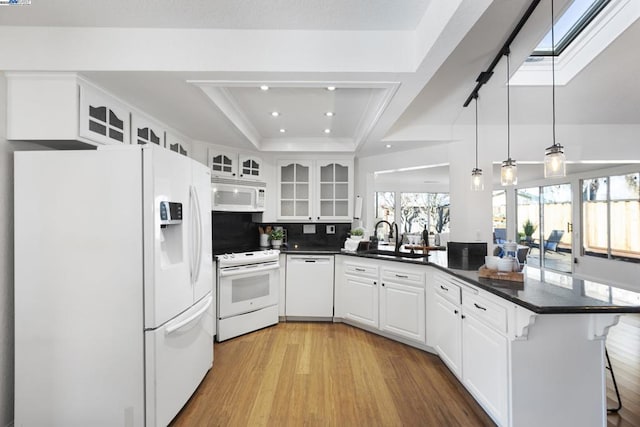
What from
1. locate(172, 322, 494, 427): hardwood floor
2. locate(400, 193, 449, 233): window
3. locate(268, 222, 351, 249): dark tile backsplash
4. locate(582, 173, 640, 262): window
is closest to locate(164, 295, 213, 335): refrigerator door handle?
locate(172, 322, 494, 427): hardwood floor

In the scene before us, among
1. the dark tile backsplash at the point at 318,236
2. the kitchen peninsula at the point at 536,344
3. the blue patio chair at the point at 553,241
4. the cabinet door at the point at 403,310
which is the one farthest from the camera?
the blue patio chair at the point at 553,241

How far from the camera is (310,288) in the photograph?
3.72 metres

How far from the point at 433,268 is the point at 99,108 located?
9.98 ft

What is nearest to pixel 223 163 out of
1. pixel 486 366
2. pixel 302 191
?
pixel 302 191

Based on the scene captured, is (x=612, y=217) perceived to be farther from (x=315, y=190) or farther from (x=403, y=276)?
(x=315, y=190)

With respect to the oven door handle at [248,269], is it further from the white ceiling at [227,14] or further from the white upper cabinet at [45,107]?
the white ceiling at [227,14]

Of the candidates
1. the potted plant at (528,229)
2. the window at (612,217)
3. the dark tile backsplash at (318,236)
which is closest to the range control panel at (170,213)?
the dark tile backsplash at (318,236)

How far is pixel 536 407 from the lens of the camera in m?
1.66

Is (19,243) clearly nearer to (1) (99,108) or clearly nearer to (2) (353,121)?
(1) (99,108)

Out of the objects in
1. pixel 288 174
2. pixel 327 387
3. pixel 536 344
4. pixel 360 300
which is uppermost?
pixel 288 174

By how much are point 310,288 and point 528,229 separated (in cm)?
582

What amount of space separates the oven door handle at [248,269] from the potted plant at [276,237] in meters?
0.51

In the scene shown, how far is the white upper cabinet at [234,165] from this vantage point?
11.7 ft

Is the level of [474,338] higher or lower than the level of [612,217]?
lower
